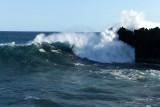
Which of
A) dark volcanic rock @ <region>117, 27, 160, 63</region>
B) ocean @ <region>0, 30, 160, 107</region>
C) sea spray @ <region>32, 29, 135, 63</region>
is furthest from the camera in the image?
sea spray @ <region>32, 29, 135, 63</region>

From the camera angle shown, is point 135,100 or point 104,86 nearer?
point 135,100

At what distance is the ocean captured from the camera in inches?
417

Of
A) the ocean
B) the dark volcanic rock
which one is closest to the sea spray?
the ocean

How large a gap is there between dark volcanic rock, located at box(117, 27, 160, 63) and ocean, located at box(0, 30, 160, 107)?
2.63 feet

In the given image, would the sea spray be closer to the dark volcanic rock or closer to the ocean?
the ocean

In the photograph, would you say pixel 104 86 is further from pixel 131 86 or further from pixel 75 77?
pixel 75 77

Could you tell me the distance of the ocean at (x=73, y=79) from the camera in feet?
34.8

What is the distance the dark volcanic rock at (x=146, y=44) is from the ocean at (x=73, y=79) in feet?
2.63

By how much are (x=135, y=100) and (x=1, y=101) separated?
5938 mm

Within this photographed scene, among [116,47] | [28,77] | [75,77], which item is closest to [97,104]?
[75,77]

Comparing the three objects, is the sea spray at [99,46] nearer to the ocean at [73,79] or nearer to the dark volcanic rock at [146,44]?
the ocean at [73,79]

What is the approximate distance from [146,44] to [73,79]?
35.2 feet

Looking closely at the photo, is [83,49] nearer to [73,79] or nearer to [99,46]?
[99,46]

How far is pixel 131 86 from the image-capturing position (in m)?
13.2
